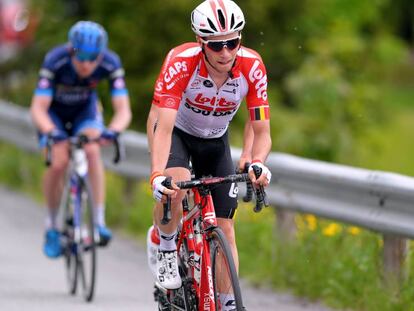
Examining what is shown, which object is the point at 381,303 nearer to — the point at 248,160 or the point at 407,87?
the point at 248,160

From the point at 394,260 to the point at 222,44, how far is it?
2.62 m

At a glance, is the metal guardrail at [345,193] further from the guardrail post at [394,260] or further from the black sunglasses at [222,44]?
the black sunglasses at [222,44]

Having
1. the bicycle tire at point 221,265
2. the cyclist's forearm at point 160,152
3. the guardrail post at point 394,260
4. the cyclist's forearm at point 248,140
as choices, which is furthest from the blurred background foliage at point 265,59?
the bicycle tire at point 221,265

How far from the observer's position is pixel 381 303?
888cm

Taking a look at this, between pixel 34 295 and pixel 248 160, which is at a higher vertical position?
pixel 248 160

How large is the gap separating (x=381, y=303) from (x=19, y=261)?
4.07 meters

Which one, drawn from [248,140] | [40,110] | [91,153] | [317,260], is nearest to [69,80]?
A: [40,110]

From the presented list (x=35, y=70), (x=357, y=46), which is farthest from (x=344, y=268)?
(x=357, y=46)

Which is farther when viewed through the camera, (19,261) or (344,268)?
(19,261)

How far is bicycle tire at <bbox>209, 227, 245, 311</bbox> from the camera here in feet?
22.5

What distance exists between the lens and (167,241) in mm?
7762

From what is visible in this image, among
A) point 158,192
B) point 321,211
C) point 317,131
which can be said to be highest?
point 158,192

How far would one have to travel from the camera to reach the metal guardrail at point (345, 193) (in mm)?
8828

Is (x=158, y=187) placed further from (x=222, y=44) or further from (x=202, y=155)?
(x=222, y=44)
